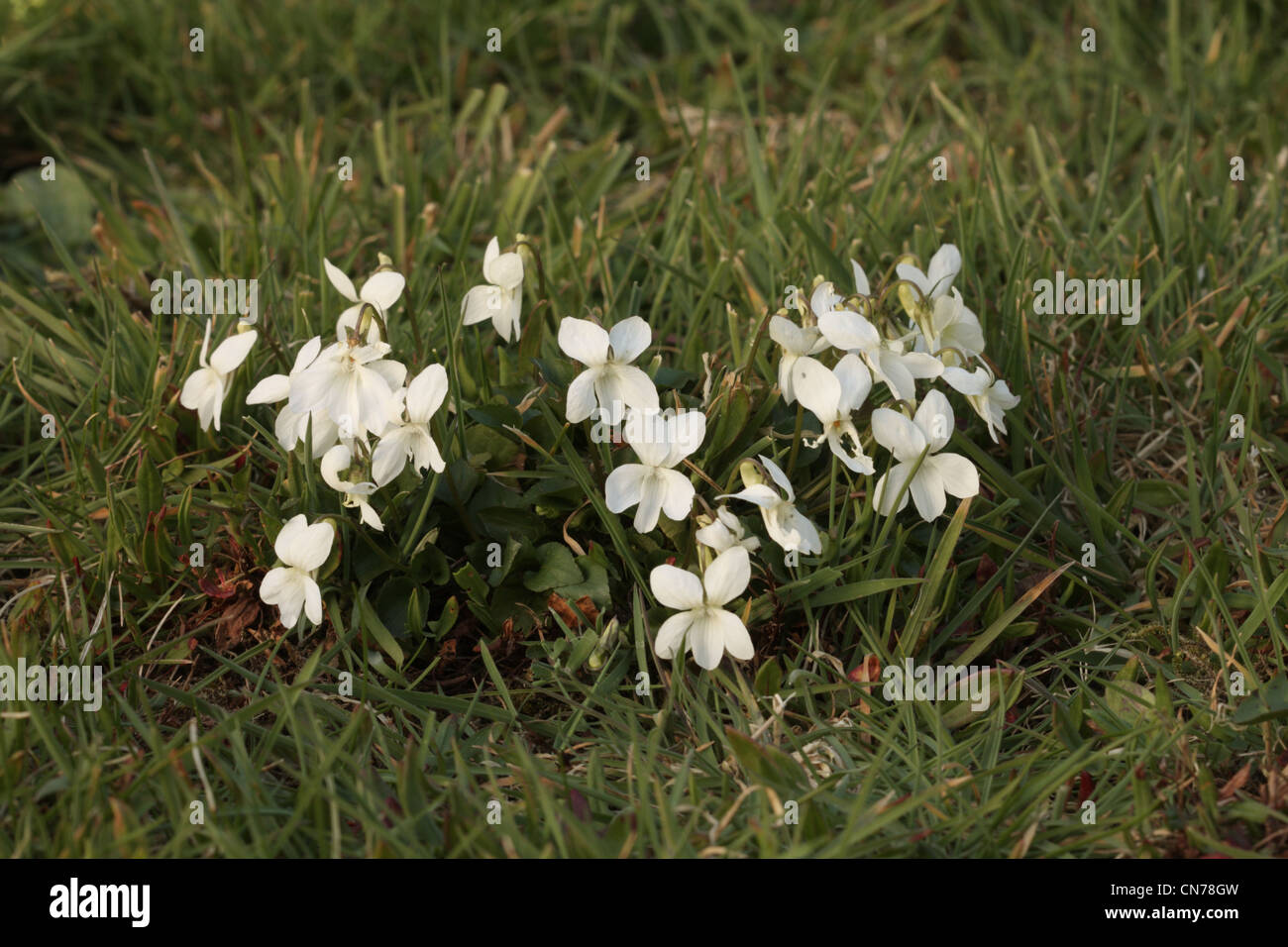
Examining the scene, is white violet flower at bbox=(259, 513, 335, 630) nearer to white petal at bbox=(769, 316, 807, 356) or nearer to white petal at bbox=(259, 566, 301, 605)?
white petal at bbox=(259, 566, 301, 605)

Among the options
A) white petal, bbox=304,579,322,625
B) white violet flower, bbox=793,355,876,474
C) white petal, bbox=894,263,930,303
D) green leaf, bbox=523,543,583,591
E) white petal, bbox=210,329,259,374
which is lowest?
white petal, bbox=304,579,322,625

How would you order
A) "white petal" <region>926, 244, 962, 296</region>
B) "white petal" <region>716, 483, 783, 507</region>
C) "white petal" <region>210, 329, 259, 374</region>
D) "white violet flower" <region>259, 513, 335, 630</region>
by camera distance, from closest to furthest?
"white petal" <region>716, 483, 783, 507</region> < "white violet flower" <region>259, 513, 335, 630</region> < "white petal" <region>210, 329, 259, 374</region> < "white petal" <region>926, 244, 962, 296</region>

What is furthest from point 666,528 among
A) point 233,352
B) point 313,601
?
point 233,352

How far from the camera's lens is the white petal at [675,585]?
177 cm

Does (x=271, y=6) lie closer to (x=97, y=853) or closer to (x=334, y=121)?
(x=334, y=121)

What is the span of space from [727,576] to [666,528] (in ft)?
0.71

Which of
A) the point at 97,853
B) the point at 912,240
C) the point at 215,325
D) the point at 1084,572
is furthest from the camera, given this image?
the point at 912,240

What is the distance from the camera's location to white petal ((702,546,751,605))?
176 centimetres

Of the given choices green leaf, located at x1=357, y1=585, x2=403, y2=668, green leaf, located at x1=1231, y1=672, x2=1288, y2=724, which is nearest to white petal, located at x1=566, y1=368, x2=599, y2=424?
green leaf, located at x1=357, y1=585, x2=403, y2=668

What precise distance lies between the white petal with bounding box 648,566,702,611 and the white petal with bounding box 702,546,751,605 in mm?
19

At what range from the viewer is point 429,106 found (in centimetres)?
341

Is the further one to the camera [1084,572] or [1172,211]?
[1172,211]
